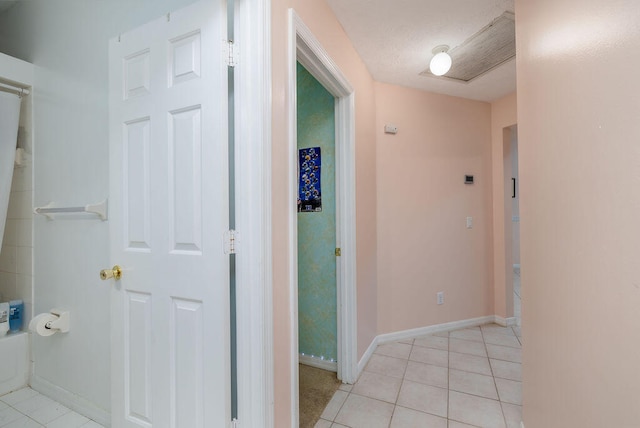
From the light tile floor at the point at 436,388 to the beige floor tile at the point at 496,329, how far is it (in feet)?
0.47

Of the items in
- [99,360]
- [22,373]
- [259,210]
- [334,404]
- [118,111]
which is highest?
[118,111]

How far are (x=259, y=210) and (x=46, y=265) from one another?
1786 millimetres

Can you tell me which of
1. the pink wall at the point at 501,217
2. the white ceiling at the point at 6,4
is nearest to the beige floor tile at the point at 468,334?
the pink wall at the point at 501,217

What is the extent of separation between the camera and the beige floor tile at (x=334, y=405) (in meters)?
1.67

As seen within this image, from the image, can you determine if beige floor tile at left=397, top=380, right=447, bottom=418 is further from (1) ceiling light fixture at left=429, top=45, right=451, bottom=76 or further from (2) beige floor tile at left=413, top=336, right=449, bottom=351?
(1) ceiling light fixture at left=429, top=45, right=451, bottom=76

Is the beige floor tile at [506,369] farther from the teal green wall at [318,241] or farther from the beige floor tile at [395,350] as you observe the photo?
the teal green wall at [318,241]

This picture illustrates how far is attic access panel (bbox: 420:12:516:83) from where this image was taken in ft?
6.07

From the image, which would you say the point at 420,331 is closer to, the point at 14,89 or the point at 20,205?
the point at 20,205

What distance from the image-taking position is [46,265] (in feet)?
5.95

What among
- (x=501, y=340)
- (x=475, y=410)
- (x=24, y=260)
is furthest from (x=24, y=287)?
(x=501, y=340)

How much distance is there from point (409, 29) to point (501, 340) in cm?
283

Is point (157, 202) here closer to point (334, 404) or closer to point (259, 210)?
point (259, 210)

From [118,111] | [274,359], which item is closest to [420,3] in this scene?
[118,111]

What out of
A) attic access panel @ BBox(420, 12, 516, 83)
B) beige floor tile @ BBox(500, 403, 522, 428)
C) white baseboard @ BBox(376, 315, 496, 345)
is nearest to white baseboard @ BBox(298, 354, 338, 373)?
white baseboard @ BBox(376, 315, 496, 345)
